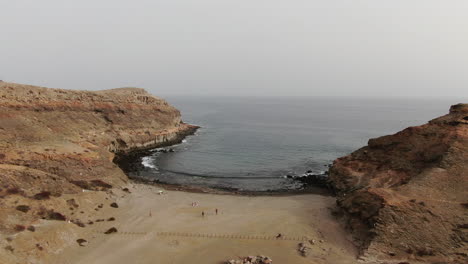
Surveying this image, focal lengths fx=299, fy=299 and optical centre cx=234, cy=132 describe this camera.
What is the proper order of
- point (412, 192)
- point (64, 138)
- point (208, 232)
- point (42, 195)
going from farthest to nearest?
point (64, 138), point (42, 195), point (412, 192), point (208, 232)

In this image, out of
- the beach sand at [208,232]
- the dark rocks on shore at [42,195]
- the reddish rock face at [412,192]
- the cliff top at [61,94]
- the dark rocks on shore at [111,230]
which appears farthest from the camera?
the cliff top at [61,94]

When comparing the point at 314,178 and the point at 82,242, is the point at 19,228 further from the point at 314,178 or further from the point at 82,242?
the point at 314,178

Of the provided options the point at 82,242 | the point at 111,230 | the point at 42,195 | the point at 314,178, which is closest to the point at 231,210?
the point at 111,230

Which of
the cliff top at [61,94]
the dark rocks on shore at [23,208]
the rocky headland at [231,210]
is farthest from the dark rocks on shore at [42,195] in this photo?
the cliff top at [61,94]

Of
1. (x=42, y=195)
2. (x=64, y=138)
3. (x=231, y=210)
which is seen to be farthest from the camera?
(x=64, y=138)

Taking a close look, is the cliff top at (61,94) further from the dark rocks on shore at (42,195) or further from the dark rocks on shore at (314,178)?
the dark rocks on shore at (314,178)

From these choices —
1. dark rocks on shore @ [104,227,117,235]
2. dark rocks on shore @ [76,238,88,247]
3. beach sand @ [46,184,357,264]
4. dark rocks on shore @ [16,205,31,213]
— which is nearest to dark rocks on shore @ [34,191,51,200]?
dark rocks on shore @ [16,205,31,213]

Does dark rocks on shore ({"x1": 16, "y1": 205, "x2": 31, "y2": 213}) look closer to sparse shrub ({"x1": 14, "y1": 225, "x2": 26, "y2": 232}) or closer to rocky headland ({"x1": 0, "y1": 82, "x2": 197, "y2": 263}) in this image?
rocky headland ({"x1": 0, "y1": 82, "x2": 197, "y2": 263})
